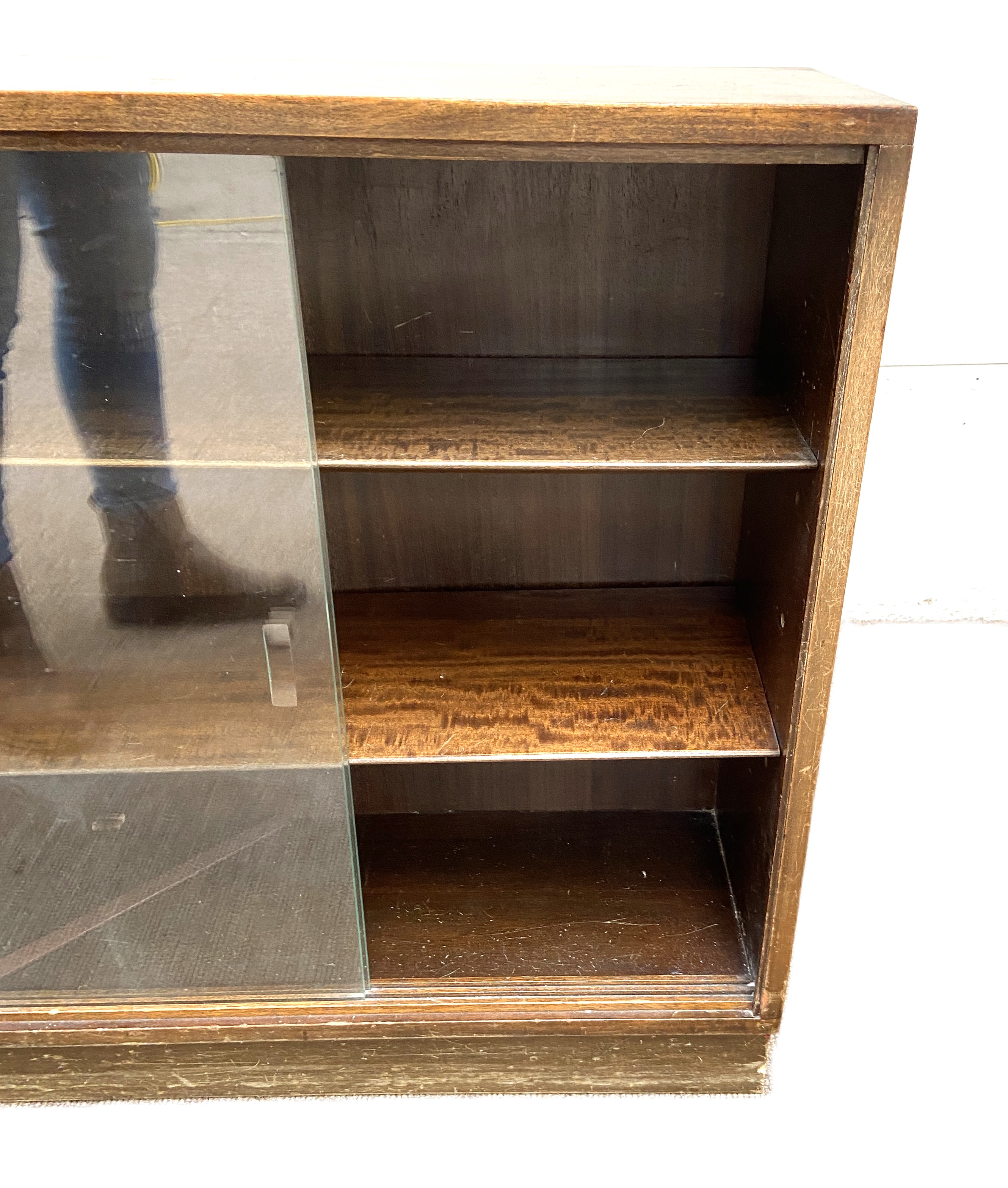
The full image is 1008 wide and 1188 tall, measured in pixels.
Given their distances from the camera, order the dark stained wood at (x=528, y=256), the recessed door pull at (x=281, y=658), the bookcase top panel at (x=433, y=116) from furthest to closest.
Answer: the dark stained wood at (x=528, y=256)
the recessed door pull at (x=281, y=658)
the bookcase top panel at (x=433, y=116)

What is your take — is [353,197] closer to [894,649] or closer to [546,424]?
[546,424]

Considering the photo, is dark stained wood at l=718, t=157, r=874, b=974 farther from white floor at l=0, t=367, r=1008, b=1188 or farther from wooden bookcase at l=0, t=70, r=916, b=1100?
white floor at l=0, t=367, r=1008, b=1188

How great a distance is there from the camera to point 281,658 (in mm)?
1032

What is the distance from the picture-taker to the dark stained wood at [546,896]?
49.3 inches

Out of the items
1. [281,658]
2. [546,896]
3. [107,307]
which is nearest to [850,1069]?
[546,896]

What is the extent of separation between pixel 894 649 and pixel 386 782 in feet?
3.77

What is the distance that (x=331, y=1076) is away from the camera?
4.16 feet

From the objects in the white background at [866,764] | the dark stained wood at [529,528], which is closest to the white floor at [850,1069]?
the white background at [866,764]

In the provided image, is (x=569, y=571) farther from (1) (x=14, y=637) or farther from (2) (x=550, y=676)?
(1) (x=14, y=637)

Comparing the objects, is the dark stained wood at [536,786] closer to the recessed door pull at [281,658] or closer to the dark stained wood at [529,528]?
the dark stained wood at [529,528]

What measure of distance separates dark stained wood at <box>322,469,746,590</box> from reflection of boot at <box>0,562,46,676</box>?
15.8 inches

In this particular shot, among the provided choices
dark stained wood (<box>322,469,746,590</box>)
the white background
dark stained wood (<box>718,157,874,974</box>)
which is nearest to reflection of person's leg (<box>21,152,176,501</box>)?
the white background

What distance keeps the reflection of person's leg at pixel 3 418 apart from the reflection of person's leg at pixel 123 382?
0.05 feet

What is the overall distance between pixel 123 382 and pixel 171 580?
20cm
